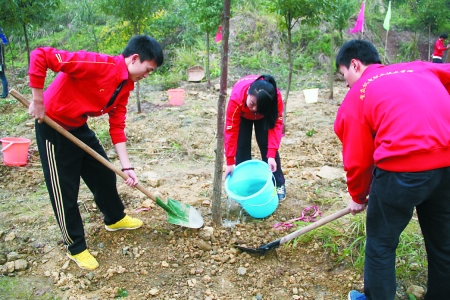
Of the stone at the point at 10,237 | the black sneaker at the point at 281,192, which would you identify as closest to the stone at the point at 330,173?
the black sneaker at the point at 281,192

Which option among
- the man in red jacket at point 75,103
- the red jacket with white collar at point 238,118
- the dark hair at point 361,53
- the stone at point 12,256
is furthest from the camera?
the red jacket with white collar at point 238,118

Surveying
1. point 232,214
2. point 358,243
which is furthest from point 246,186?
point 358,243

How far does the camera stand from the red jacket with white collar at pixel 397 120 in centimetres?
167

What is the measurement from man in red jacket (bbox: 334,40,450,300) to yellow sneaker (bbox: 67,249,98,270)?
1.80 m

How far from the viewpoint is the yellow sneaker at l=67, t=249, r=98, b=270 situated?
2608 mm

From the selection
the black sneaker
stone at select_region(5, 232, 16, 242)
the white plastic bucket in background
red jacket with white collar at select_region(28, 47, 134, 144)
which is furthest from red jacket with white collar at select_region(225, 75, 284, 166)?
the white plastic bucket in background

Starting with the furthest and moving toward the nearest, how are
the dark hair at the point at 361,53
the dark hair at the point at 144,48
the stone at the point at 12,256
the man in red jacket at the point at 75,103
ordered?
the stone at the point at 12,256
the dark hair at the point at 144,48
the man in red jacket at the point at 75,103
the dark hair at the point at 361,53

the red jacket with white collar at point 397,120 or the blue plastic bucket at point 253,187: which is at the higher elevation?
the red jacket with white collar at point 397,120

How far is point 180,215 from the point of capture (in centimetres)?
300

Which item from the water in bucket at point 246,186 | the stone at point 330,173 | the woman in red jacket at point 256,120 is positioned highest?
the woman in red jacket at point 256,120

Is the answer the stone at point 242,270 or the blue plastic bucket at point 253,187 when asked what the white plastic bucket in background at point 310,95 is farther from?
the stone at point 242,270

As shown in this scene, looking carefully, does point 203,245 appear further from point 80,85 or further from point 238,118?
point 80,85

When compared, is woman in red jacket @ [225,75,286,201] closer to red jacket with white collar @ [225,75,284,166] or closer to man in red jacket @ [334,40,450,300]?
red jacket with white collar @ [225,75,284,166]

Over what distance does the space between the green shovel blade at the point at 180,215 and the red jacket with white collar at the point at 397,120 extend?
4.79 feet
